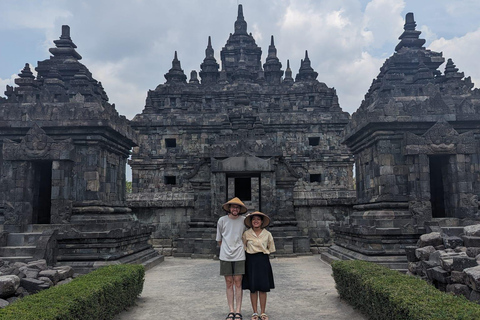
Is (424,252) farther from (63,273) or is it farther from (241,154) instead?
(241,154)

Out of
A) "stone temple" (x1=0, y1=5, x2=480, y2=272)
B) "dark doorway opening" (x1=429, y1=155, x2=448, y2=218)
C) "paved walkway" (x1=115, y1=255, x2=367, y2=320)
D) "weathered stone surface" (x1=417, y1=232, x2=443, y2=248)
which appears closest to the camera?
"paved walkway" (x1=115, y1=255, x2=367, y2=320)

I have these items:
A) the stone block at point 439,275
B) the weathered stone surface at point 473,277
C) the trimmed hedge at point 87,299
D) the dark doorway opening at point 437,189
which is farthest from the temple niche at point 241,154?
the weathered stone surface at point 473,277

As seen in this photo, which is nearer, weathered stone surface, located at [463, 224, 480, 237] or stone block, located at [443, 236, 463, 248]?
weathered stone surface, located at [463, 224, 480, 237]

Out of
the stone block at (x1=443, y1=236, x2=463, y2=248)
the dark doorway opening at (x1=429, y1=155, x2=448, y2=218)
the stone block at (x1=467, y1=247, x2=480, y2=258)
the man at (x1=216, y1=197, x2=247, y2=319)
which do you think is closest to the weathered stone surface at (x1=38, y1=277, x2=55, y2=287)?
the man at (x1=216, y1=197, x2=247, y2=319)

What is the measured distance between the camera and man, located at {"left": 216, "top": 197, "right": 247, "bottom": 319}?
6.00 m

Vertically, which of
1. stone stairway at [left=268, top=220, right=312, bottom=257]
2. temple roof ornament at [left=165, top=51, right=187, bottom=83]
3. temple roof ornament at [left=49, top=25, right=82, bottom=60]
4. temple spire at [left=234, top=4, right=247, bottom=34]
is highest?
temple spire at [left=234, top=4, right=247, bottom=34]

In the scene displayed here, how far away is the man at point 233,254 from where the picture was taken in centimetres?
600

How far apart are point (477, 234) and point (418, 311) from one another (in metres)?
4.26

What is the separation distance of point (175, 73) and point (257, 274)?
35164 millimetres

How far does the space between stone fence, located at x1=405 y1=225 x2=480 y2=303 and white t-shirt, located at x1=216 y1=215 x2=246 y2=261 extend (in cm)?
337

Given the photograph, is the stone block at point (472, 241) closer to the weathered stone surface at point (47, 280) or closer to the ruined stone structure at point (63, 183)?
the weathered stone surface at point (47, 280)

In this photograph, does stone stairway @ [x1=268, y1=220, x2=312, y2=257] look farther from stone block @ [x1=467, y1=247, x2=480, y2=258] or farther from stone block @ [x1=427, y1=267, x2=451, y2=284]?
stone block @ [x1=467, y1=247, x2=480, y2=258]

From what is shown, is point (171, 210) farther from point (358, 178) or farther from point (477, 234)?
point (477, 234)

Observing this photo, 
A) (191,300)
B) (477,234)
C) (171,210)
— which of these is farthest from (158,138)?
(477,234)
